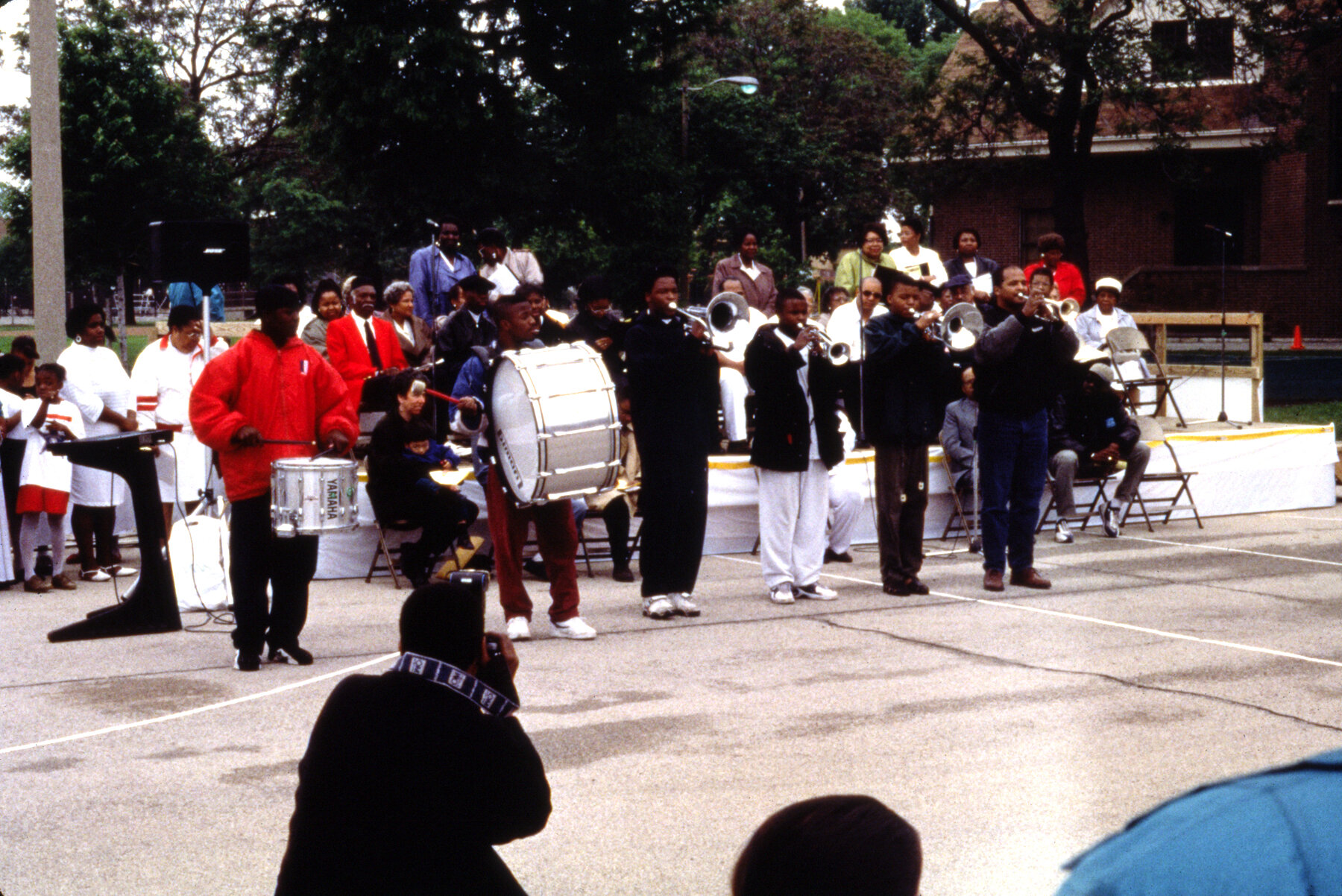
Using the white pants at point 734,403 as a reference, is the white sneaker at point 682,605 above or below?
below

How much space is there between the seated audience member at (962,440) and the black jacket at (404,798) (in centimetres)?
1031

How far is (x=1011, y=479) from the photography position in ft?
35.3

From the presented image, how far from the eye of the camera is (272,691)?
26.3ft

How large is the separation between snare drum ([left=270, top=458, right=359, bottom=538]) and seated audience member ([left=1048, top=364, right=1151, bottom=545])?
736 cm

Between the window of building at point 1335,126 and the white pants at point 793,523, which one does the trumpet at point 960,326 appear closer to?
the white pants at point 793,523

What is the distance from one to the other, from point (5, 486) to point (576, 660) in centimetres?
507

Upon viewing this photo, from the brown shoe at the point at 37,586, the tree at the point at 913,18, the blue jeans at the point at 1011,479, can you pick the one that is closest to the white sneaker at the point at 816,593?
the blue jeans at the point at 1011,479

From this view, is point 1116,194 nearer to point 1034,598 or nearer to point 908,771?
point 1034,598

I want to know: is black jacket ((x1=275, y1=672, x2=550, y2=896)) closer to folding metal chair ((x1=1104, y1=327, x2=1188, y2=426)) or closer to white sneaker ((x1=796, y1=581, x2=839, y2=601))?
white sneaker ((x1=796, y1=581, x2=839, y2=601))

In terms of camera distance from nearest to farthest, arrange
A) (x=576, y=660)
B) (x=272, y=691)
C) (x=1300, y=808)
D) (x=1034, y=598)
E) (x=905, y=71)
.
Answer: (x=1300, y=808)
(x=272, y=691)
(x=576, y=660)
(x=1034, y=598)
(x=905, y=71)

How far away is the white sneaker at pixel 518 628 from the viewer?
9289 millimetres

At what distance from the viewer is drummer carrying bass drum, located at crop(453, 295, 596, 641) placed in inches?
365

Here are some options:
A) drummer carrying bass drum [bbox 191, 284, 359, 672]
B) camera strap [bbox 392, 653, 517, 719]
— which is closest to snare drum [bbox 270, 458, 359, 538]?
drummer carrying bass drum [bbox 191, 284, 359, 672]

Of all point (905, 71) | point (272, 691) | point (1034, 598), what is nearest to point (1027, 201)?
point (905, 71)
